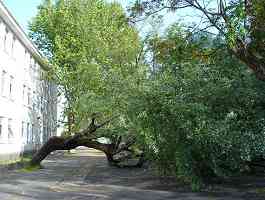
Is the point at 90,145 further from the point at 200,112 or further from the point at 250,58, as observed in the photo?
the point at 250,58

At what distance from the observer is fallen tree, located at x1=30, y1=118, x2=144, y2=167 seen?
80.5 feet

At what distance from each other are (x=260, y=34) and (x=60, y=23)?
2965 cm

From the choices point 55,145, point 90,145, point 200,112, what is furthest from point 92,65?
point 200,112

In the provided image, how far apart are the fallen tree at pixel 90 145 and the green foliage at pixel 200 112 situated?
8515 mm

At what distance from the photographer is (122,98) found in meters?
18.7

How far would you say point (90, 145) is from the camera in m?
25.6

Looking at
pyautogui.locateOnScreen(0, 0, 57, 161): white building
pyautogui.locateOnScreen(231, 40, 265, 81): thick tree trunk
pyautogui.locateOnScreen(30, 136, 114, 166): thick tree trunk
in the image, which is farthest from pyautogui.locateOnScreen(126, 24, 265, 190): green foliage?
pyautogui.locateOnScreen(0, 0, 57, 161): white building

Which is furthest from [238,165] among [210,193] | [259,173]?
[259,173]

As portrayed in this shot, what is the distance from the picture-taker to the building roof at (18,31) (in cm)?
2775

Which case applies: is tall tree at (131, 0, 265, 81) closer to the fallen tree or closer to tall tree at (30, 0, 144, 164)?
tall tree at (30, 0, 144, 164)

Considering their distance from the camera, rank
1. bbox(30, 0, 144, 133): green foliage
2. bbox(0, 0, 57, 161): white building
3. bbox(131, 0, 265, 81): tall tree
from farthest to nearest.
Answer: bbox(0, 0, 57, 161): white building, bbox(30, 0, 144, 133): green foliage, bbox(131, 0, 265, 81): tall tree

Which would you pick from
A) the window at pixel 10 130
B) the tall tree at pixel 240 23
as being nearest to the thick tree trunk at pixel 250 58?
the tall tree at pixel 240 23

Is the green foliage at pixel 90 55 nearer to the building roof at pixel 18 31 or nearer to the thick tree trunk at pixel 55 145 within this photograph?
the thick tree trunk at pixel 55 145

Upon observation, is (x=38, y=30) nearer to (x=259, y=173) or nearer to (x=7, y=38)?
(x=7, y=38)
